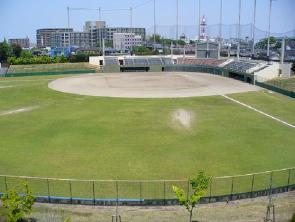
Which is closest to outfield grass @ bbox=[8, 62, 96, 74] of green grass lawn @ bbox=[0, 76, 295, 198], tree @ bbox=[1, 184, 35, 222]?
green grass lawn @ bbox=[0, 76, 295, 198]

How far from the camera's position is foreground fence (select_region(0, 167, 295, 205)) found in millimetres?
23484

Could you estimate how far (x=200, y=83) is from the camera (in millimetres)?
81188

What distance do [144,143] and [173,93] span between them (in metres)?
31.7

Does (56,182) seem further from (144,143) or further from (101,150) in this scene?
(144,143)

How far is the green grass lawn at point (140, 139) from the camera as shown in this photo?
3022 centimetres

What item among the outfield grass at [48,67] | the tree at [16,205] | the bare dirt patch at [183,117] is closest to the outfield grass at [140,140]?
the bare dirt patch at [183,117]

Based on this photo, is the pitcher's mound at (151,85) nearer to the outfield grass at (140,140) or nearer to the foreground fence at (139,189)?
the outfield grass at (140,140)

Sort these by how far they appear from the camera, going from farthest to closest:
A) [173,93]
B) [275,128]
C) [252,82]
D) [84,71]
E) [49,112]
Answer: [84,71]
[252,82]
[173,93]
[49,112]
[275,128]

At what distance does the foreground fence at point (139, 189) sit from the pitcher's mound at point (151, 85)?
38753mm

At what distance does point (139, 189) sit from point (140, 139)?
1328 cm

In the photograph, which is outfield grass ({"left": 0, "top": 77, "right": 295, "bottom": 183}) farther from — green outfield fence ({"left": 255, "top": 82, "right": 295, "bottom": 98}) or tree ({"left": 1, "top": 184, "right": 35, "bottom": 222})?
tree ({"left": 1, "top": 184, "right": 35, "bottom": 222})

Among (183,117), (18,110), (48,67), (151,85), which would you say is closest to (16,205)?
(183,117)

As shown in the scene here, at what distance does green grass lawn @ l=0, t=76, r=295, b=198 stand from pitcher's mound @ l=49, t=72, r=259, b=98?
290 inches

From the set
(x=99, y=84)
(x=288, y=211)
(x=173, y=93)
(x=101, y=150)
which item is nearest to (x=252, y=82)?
(x=173, y=93)
